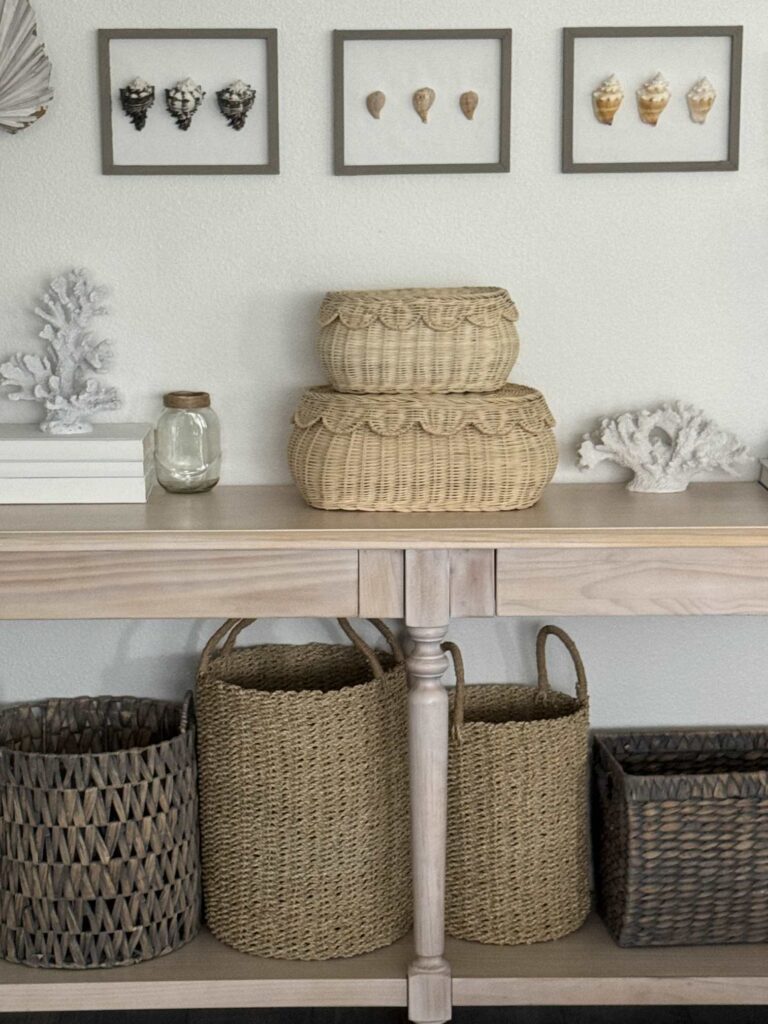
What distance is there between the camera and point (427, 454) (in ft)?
6.79

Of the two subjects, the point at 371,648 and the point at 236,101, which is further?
the point at 371,648

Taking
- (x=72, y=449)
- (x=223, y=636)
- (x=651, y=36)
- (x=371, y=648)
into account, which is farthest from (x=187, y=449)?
(x=651, y=36)

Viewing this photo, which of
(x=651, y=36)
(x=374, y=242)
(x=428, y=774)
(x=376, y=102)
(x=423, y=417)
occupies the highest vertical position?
(x=651, y=36)

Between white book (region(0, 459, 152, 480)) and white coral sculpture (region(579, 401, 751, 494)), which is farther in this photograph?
white coral sculpture (region(579, 401, 751, 494))

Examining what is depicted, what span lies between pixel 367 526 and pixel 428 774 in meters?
0.37

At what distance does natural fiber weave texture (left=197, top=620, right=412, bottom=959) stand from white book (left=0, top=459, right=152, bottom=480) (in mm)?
333

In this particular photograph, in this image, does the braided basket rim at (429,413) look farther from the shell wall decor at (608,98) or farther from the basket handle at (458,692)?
the shell wall decor at (608,98)

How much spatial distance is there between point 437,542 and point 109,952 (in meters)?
0.84

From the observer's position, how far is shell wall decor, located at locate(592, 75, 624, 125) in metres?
2.27

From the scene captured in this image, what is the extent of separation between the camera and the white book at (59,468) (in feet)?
7.07

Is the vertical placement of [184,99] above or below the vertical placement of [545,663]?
above

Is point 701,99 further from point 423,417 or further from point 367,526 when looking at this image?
point 367,526

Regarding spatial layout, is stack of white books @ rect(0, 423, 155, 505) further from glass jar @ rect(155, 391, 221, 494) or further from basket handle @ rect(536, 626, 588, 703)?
basket handle @ rect(536, 626, 588, 703)

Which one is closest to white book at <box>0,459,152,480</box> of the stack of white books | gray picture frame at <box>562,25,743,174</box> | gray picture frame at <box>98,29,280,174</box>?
the stack of white books
